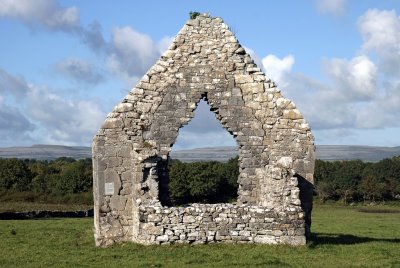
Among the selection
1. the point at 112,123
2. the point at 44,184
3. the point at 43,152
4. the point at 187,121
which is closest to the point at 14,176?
the point at 44,184

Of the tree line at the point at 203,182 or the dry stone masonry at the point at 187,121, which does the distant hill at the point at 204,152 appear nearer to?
the tree line at the point at 203,182

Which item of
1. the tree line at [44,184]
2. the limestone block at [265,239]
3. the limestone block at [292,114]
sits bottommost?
the limestone block at [265,239]

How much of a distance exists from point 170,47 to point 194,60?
2.35 ft

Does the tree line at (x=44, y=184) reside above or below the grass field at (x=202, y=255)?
above

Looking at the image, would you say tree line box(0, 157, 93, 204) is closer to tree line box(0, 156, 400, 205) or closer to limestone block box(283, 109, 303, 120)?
tree line box(0, 156, 400, 205)

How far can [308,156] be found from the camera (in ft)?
57.3

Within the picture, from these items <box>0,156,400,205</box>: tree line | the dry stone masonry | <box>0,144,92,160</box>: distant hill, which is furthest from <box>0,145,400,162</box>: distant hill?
the dry stone masonry

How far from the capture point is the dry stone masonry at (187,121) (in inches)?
665

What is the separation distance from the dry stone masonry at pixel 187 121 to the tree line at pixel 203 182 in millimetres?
27169

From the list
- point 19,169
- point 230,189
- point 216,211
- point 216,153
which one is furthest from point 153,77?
point 216,153

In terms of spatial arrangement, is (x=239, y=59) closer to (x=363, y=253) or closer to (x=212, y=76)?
(x=212, y=76)

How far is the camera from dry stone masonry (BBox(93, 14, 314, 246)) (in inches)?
665

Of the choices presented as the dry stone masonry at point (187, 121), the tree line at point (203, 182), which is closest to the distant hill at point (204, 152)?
the tree line at point (203, 182)

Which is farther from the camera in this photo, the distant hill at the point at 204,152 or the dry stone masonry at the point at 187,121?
A: the distant hill at the point at 204,152
